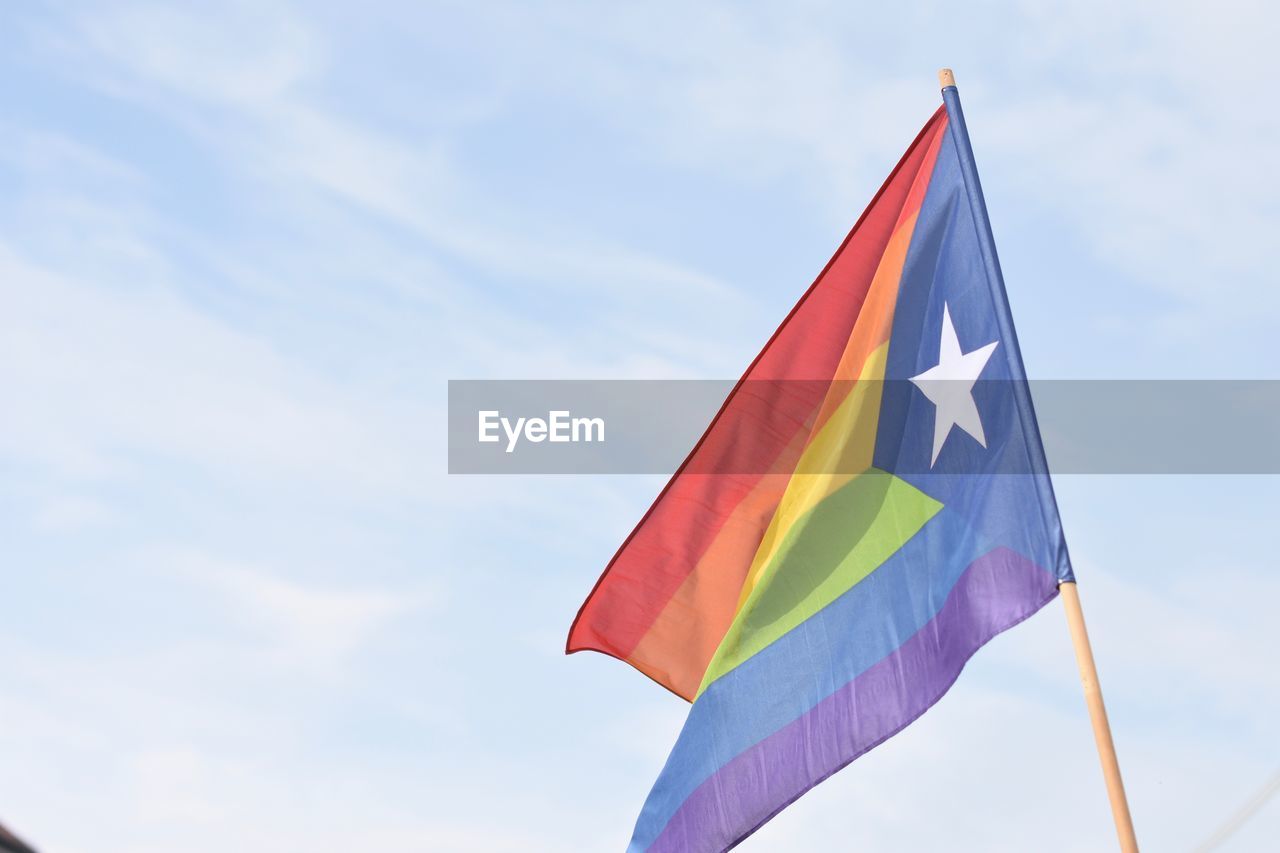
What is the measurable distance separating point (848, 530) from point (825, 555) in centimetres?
28

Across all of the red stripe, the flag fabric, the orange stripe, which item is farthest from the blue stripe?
the red stripe

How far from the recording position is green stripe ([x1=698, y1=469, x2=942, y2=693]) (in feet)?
44.7

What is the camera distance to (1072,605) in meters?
11.7

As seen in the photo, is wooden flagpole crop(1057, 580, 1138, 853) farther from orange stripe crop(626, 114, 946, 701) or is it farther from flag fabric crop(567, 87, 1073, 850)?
orange stripe crop(626, 114, 946, 701)

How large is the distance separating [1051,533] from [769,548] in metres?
3.07

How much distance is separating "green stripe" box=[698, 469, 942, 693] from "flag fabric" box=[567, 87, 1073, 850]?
2cm

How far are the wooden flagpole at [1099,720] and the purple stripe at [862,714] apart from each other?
395 millimetres

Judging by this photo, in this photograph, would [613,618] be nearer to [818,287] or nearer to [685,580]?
[685,580]

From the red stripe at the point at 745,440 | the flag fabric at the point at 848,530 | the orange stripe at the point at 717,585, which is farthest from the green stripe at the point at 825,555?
the red stripe at the point at 745,440

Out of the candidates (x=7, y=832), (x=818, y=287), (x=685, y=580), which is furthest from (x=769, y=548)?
(x=7, y=832)

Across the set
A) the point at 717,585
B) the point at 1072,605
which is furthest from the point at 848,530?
the point at 1072,605

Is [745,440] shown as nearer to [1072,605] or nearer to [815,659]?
[815,659]

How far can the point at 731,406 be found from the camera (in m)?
14.8

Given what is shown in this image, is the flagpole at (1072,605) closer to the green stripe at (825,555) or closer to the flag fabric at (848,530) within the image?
the flag fabric at (848,530)
